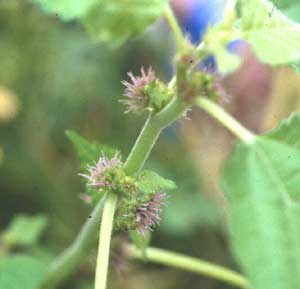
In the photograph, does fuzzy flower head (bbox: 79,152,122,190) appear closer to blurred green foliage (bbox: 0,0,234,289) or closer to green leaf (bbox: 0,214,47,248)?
green leaf (bbox: 0,214,47,248)

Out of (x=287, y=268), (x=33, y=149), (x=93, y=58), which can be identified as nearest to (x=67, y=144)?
(x=33, y=149)

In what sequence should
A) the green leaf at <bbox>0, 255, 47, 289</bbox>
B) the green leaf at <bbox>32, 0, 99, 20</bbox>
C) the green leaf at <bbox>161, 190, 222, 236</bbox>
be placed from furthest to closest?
the green leaf at <bbox>161, 190, 222, 236</bbox> < the green leaf at <bbox>0, 255, 47, 289</bbox> < the green leaf at <bbox>32, 0, 99, 20</bbox>

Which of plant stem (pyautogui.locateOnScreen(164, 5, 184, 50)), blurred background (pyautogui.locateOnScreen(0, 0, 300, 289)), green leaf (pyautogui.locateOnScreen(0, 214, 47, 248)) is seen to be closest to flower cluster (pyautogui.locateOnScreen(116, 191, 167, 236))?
plant stem (pyautogui.locateOnScreen(164, 5, 184, 50))

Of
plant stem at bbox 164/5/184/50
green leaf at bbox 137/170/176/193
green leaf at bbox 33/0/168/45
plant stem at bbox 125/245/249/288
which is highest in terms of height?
plant stem at bbox 125/245/249/288

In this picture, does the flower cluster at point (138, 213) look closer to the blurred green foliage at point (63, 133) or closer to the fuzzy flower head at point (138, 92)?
the fuzzy flower head at point (138, 92)

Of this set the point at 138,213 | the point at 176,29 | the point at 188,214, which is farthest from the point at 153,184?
the point at 188,214

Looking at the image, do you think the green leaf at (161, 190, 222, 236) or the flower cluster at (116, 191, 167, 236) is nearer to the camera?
the flower cluster at (116, 191, 167, 236)

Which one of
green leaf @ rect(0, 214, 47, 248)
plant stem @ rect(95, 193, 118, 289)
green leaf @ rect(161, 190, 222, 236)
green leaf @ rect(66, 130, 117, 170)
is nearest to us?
plant stem @ rect(95, 193, 118, 289)

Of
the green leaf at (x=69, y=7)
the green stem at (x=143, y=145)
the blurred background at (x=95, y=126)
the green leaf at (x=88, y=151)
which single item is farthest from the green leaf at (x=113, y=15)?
the blurred background at (x=95, y=126)

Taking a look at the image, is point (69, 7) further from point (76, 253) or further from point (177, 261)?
point (177, 261)
